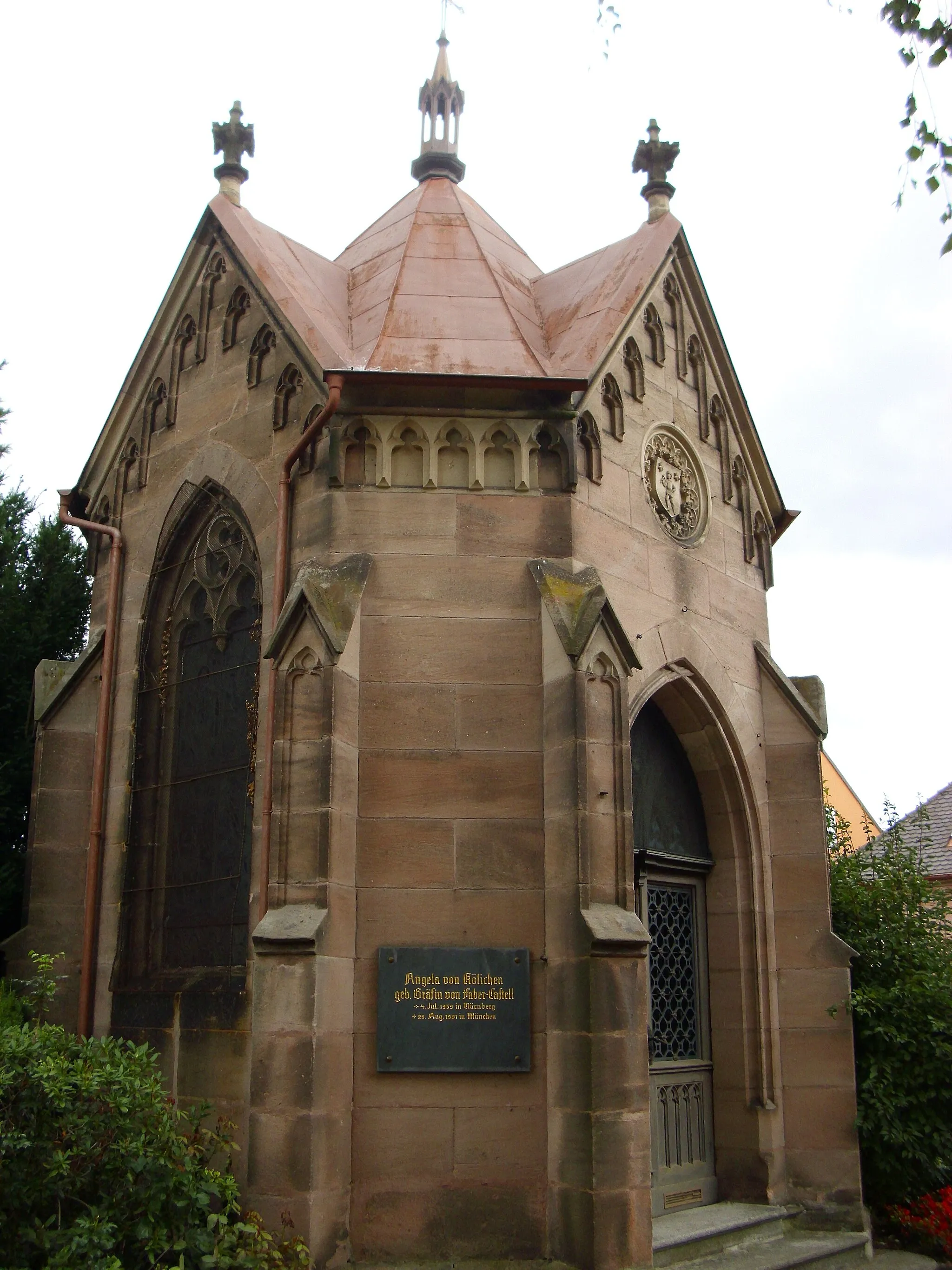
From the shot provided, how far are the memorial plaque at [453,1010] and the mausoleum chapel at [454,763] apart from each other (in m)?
0.03

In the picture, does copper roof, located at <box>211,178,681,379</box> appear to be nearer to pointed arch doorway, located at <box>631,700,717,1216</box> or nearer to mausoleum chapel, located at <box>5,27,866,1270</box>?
mausoleum chapel, located at <box>5,27,866,1270</box>

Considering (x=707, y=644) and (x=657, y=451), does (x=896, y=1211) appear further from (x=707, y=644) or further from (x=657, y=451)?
(x=657, y=451)

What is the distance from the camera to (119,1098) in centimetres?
703

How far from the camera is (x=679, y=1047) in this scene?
10.3 meters

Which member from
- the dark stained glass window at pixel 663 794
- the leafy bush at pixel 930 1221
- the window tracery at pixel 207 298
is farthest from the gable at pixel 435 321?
the leafy bush at pixel 930 1221

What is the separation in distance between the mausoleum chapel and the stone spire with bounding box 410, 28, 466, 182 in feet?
1.72

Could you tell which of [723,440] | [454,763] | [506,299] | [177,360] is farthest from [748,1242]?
[177,360]

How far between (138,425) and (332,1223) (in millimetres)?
7136

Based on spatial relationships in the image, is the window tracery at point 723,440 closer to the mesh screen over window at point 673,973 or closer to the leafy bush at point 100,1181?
the mesh screen over window at point 673,973

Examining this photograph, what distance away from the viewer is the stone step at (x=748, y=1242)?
28.7 feet

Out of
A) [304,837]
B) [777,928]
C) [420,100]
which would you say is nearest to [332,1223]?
[304,837]

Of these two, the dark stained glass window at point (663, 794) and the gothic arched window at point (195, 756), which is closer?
the gothic arched window at point (195, 756)

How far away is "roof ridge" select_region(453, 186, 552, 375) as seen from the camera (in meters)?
9.76

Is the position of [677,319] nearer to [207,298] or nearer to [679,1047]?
[207,298]
